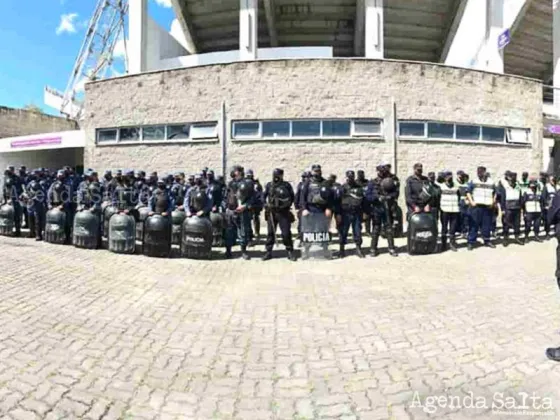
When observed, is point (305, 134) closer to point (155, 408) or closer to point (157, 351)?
point (157, 351)

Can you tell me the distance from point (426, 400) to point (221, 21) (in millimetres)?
25118

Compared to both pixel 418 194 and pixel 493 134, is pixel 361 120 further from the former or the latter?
pixel 418 194

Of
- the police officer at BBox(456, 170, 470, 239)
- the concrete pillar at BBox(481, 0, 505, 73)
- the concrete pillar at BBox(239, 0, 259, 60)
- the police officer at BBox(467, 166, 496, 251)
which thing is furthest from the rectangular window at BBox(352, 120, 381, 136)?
the concrete pillar at BBox(481, 0, 505, 73)

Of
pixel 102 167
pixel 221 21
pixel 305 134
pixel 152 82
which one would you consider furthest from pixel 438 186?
pixel 221 21

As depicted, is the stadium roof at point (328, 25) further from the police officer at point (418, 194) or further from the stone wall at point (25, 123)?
the police officer at point (418, 194)

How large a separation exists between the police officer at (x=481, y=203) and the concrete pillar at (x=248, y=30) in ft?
41.7

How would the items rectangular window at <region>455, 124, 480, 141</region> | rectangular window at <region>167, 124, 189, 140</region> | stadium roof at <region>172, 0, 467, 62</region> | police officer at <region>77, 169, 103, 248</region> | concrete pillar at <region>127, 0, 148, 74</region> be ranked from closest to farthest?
police officer at <region>77, 169, 103, 248</region>, rectangular window at <region>455, 124, 480, 141</region>, rectangular window at <region>167, 124, 189, 140</region>, concrete pillar at <region>127, 0, 148, 74</region>, stadium roof at <region>172, 0, 467, 62</region>

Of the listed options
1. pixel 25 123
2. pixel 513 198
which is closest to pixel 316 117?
pixel 513 198

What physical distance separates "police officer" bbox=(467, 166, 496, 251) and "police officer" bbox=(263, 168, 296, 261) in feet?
14.7

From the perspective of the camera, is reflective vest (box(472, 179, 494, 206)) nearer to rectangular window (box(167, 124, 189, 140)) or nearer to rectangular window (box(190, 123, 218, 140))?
rectangular window (box(190, 123, 218, 140))

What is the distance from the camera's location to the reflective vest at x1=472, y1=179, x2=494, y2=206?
30.3 feet

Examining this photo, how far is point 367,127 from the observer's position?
13.1m

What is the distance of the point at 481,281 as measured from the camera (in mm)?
6207

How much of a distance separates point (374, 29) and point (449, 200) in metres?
12.4
